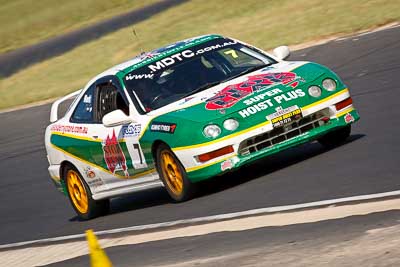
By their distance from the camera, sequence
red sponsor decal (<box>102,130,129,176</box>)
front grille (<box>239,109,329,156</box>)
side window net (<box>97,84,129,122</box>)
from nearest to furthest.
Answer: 1. front grille (<box>239,109,329,156</box>)
2. red sponsor decal (<box>102,130,129,176</box>)
3. side window net (<box>97,84,129,122</box>)

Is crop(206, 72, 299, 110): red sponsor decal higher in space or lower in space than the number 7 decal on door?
higher

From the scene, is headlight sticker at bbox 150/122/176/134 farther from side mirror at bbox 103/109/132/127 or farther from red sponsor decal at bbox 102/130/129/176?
red sponsor decal at bbox 102/130/129/176

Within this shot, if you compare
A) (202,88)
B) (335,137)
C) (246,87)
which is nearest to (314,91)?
(246,87)

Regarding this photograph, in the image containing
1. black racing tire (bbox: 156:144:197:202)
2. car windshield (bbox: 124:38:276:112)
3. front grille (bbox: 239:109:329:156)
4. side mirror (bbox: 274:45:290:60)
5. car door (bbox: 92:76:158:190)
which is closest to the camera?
front grille (bbox: 239:109:329:156)

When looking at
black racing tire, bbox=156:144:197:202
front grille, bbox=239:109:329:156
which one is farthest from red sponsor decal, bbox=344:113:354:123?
black racing tire, bbox=156:144:197:202

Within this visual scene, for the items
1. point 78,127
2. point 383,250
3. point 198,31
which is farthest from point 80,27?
point 383,250

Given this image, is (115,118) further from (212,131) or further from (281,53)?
(281,53)

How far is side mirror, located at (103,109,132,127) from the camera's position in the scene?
1049cm

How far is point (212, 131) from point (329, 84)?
52.7 inches

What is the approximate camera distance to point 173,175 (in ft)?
33.8

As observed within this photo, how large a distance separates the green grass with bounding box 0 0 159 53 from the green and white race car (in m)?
24.9

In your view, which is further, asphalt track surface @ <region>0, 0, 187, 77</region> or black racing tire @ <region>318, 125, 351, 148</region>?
asphalt track surface @ <region>0, 0, 187, 77</region>

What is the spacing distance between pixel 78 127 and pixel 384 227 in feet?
17.0

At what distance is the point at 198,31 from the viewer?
88.1 feet
